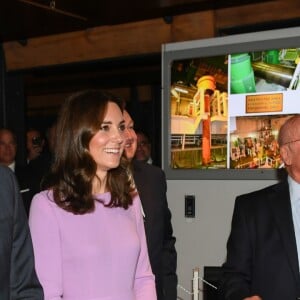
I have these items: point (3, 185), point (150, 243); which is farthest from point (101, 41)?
point (3, 185)

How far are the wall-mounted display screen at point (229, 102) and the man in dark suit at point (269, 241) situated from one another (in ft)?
4.34

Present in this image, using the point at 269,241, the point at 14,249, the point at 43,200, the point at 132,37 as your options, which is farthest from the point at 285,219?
the point at 132,37

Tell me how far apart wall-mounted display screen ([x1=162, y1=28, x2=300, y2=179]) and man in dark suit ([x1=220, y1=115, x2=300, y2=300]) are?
4.34 ft

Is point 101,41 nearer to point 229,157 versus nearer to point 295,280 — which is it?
point 229,157

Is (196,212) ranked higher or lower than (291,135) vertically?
lower

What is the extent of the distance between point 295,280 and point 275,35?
77.5 inches

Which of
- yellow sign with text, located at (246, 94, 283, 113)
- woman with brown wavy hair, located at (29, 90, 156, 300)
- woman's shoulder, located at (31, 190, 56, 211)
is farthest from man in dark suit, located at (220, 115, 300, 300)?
yellow sign with text, located at (246, 94, 283, 113)

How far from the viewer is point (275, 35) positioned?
12.5ft

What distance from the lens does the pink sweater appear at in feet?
6.11

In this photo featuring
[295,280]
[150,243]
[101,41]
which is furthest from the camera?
[101,41]

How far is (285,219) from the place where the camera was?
2.44 meters

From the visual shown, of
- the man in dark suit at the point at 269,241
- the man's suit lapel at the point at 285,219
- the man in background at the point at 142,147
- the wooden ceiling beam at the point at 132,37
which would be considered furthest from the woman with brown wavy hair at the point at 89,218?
the man in background at the point at 142,147

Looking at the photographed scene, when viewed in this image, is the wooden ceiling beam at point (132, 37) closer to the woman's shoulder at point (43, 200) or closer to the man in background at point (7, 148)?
the man in background at point (7, 148)

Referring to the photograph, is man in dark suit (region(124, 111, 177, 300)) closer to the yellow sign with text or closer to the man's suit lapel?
the man's suit lapel
